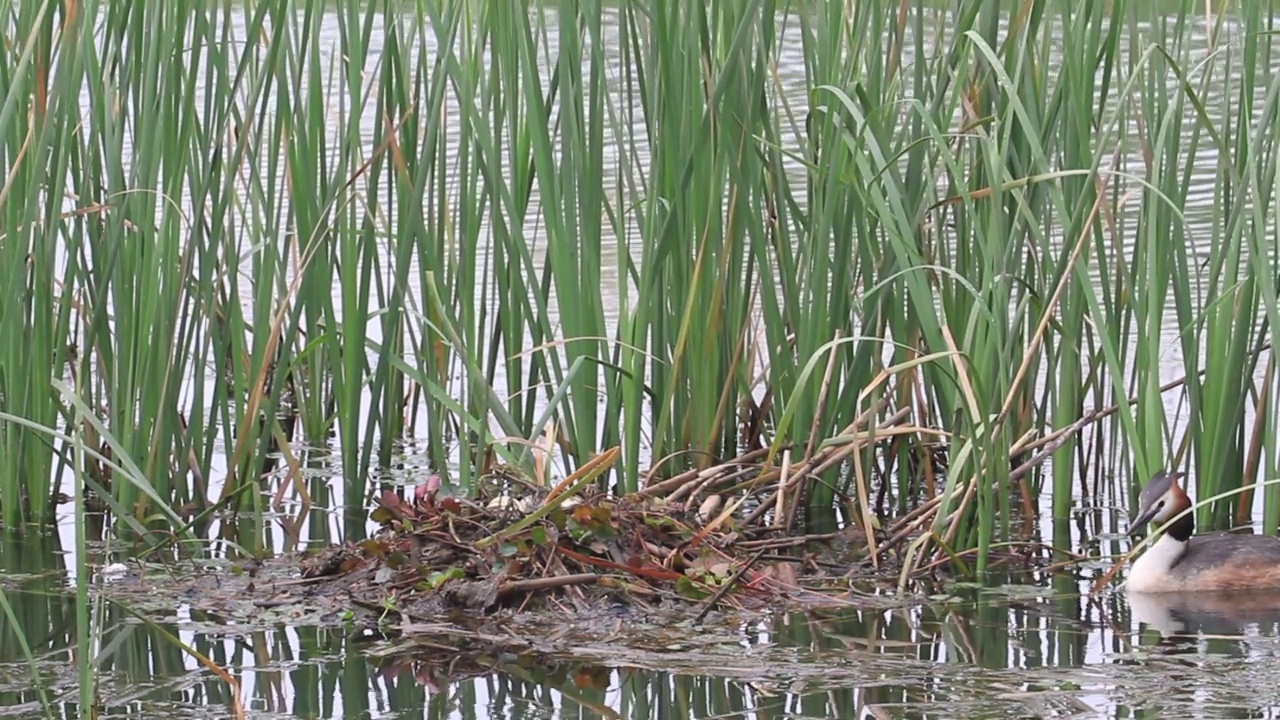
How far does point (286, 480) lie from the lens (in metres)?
5.30

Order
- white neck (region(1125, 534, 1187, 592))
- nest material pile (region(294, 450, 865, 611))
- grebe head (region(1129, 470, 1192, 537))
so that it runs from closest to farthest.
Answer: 1. nest material pile (region(294, 450, 865, 611))
2. white neck (region(1125, 534, 1187, 592))
3. grebe head (region(1129, 470, 1192, 537))

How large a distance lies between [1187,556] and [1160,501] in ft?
0.48

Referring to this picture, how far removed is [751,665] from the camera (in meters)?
3.75

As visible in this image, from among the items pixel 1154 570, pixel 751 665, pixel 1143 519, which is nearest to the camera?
pixel 751 665

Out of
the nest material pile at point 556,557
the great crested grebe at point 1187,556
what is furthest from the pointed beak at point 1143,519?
the nest material pile at point 556,557

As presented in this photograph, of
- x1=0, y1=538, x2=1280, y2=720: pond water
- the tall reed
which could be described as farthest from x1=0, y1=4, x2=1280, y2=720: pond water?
the tall reed

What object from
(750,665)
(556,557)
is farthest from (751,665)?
(556,557)

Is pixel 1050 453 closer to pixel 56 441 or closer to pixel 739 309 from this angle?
pixel 739 309

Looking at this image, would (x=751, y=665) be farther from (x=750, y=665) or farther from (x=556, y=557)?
(x=556, y=557)

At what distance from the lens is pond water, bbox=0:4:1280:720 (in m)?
3.46

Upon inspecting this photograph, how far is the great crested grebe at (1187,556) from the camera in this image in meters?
4.41

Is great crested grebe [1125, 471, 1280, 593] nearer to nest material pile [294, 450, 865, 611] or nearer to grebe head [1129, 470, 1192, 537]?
grebe head [1129, 470, 1192, 537]

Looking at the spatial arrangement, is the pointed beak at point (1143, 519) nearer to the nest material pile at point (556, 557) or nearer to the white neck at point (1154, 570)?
the white neck at point (1154, 570)

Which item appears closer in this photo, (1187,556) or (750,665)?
(750,665)
